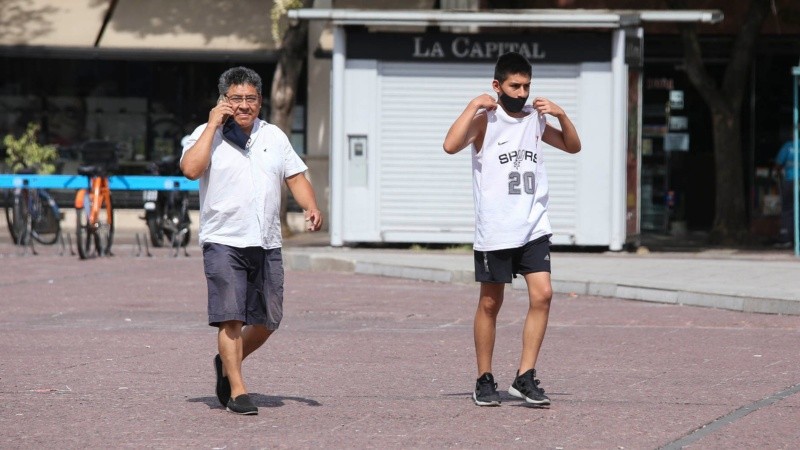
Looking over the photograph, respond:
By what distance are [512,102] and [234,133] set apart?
1.44 metres

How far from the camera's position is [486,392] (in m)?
8.35

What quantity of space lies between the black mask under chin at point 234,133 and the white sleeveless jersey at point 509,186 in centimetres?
125

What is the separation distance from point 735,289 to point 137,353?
252 inches

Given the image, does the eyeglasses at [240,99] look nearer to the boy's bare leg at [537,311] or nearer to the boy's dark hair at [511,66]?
the boy's dark hair at [511,66]

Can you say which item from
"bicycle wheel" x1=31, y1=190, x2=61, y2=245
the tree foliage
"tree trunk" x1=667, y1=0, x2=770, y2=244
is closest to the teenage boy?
"bicycle wheel" x1=31, y1=190, x2=61, y2=245

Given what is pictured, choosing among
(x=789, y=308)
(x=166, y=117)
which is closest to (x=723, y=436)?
(x=789, y=308)

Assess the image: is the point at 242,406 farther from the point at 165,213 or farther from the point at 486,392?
the point at 165,213

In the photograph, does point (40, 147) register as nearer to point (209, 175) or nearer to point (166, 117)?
point (166, 117)

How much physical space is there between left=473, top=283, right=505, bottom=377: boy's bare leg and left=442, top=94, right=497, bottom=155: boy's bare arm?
76 centimetres

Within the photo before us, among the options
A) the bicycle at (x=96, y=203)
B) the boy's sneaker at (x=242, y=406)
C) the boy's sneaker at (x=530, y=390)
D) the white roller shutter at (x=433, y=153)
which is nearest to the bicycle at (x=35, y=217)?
the bicycle at (x=96, y=203)

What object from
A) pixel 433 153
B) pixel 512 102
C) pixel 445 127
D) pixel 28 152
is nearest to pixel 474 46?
pixel 445 127

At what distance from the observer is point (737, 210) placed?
2327cm

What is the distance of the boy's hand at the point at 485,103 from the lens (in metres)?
8.27

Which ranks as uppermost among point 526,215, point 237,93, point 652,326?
point 237,93
